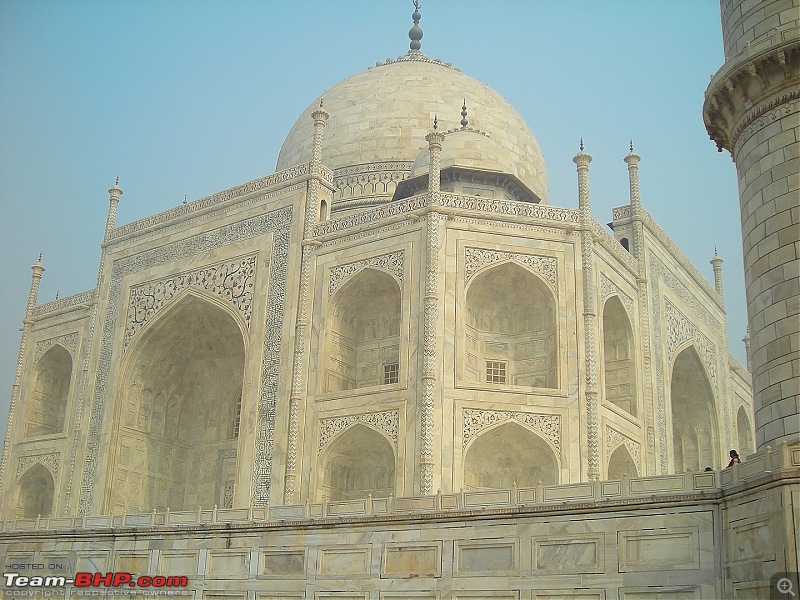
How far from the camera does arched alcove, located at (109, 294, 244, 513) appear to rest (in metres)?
21.5

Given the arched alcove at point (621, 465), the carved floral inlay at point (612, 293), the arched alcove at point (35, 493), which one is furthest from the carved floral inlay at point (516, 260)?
the arched alcove at point (35, 493)

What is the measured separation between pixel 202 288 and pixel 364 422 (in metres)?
5.76

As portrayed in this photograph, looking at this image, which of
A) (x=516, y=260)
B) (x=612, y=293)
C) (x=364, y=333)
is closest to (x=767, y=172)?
(x=516, y=260)

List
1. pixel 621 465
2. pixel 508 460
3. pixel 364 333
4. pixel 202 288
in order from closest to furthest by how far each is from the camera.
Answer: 1. pixel 508 460
2. pixel 621 465
3. pixel 364 333
4. pixel 202 288

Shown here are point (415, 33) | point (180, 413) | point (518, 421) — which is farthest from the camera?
point (415, 33)

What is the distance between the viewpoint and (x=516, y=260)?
17703mm

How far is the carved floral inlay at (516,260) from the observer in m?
17.5

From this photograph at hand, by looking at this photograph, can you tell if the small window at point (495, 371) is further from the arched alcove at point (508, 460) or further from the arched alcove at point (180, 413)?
the arched alcove at point (180, 413)

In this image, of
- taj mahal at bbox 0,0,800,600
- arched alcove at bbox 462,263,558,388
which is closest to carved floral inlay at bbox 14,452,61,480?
taj mahal at bbox 0,0,800,600

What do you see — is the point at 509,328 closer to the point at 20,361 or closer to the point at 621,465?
the point at 621,465

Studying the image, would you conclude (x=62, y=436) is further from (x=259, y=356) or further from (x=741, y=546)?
(x=741, y=546)

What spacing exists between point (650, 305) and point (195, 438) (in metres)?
11.1

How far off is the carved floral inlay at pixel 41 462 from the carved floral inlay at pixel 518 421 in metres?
11.0

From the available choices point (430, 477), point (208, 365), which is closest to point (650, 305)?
point (430, 477)
